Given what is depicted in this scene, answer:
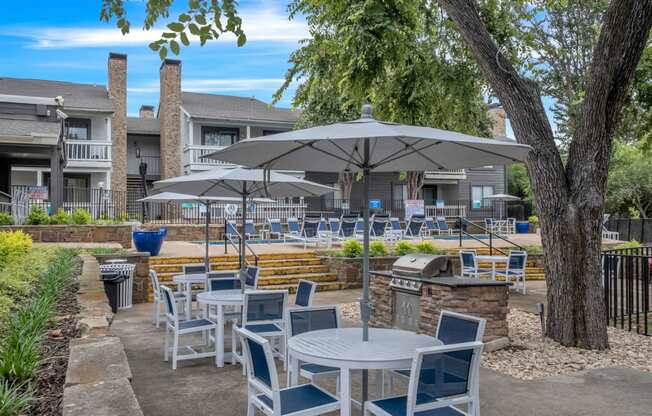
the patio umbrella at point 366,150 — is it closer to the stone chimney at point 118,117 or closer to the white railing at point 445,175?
the stone chimney at point 118,117

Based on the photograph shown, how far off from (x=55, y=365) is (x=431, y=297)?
484 cm

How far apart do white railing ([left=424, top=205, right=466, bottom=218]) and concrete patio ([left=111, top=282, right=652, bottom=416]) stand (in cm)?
2614

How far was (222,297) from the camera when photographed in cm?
720

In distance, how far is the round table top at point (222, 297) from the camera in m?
6.89

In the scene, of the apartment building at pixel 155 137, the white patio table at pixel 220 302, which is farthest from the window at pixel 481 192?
the white patio table at pixel 220 302

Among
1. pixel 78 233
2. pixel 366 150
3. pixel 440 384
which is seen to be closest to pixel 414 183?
pixel 78 233

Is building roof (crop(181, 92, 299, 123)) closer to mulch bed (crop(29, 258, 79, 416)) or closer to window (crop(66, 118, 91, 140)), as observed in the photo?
window (crop(66, 118, 91, 140))

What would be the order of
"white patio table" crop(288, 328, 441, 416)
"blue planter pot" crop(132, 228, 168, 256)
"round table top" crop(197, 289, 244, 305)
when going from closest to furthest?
"white patio table" crop(288, 328, 441, 416)
"round table top" crop(197, 289, 244, 305)
"blue planter pot" crop(132, 228, 168, 256)

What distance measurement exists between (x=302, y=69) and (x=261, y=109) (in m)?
21.2

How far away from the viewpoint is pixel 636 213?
32.2 m

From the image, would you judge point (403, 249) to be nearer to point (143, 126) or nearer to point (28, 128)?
point (28, 128)

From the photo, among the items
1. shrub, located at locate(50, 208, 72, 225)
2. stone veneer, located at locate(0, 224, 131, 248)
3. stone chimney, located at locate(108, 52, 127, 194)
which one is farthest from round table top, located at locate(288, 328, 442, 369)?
stone chimney, located at locate(108, 52, 127, 194)

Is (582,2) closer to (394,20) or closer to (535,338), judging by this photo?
(394,20)

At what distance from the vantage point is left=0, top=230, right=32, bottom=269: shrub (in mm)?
7840
